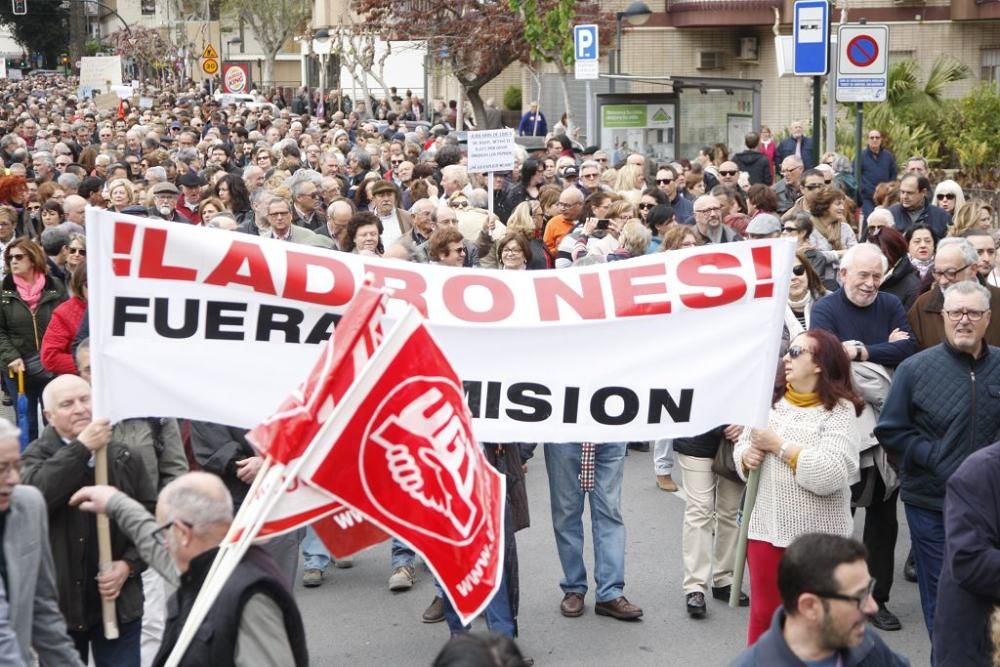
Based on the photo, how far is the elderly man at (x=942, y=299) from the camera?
7645 millimetres

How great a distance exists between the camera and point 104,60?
174ft

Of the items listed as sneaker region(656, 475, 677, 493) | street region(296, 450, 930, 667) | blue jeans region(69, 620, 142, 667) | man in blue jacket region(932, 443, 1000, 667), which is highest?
man in blue jacket region(932, 443, 1000, 667)

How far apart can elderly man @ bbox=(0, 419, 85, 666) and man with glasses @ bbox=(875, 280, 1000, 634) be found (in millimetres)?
3483

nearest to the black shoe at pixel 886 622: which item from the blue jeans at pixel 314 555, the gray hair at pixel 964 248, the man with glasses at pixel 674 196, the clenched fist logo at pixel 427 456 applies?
the gray hair at pixel 964 248

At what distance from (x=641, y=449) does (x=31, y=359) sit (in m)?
4.36

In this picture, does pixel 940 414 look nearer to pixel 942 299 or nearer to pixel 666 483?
pixel 942 299

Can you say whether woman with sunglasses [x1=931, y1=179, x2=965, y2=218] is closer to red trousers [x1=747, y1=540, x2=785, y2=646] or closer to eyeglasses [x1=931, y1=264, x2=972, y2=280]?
eyeglasses [x1=931, y1=264, x2=972, y2=280]

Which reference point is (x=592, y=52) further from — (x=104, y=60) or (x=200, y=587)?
(x=104, y=60)

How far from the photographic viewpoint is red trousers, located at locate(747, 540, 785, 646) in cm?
610

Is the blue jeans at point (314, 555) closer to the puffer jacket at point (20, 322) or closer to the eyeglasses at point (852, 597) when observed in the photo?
the puffer jacket at point (20, 322)

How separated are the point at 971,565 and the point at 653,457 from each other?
592 cm

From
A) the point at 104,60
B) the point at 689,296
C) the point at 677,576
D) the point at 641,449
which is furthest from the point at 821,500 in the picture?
the point at 104,60

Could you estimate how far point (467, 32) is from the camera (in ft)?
115

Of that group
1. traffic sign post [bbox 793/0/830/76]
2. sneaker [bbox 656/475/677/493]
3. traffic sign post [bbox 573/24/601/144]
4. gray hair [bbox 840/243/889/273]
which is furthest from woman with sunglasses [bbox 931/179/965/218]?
traffic sign post [bbox 573/24/601/144]
